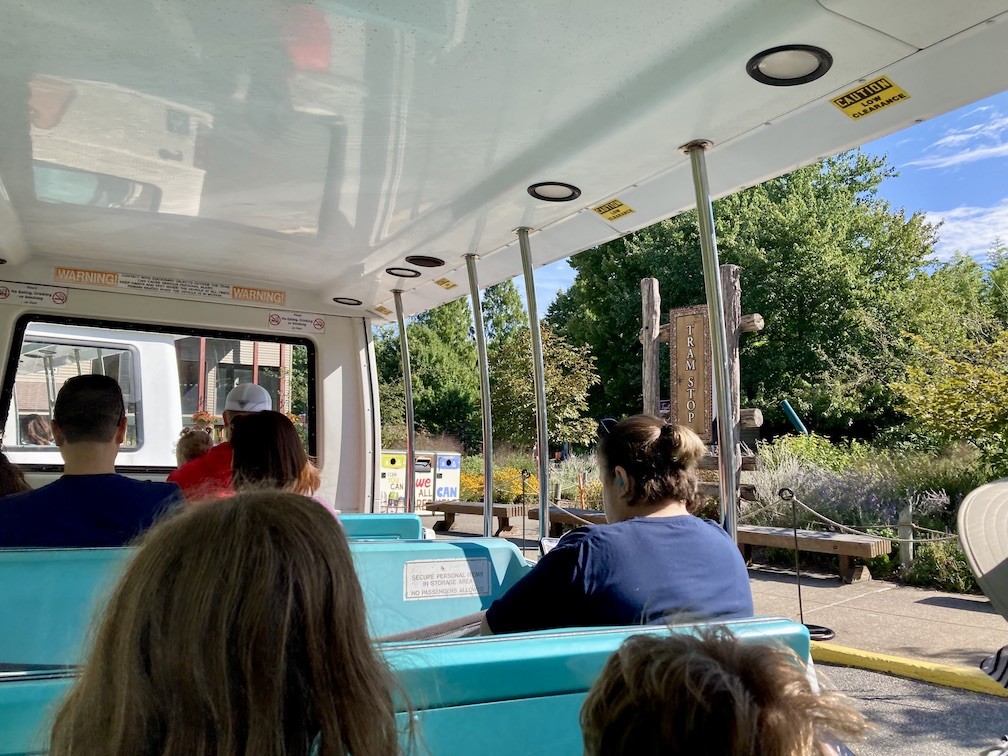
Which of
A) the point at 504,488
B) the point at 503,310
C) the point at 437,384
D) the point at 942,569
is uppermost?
the point at 503,310

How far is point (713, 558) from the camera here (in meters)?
2.02

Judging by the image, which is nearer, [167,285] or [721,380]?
[721,380]

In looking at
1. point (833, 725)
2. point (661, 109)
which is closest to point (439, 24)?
point (661, 109)

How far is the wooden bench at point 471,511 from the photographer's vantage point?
39.3 ft

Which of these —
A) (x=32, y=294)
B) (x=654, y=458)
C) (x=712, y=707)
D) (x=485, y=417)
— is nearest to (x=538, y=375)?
(x=485, y=417)

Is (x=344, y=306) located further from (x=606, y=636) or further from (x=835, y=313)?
(x=835, y=313)

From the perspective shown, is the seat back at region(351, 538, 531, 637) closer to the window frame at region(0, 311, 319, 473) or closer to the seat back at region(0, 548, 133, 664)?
the seat back at region(0, 548, 133, 664)

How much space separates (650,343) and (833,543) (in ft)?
15.1

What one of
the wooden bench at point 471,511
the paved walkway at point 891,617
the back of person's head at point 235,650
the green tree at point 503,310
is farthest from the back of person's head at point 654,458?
the green tree at point 503,310

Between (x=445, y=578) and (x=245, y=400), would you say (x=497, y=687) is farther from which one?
(x=245, y=400)

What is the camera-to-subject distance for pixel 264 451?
3.11m

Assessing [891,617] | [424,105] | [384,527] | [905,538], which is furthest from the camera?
[905,538]

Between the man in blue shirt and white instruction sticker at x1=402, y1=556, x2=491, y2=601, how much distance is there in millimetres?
858

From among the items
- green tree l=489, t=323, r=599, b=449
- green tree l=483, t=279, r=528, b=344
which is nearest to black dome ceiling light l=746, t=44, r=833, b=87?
green tree l=489, t=323, r=599, b=449
